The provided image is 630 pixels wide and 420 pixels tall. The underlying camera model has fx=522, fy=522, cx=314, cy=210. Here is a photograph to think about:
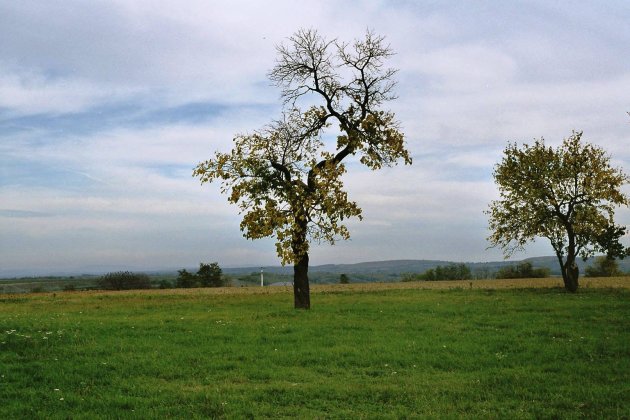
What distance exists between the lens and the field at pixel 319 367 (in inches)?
434

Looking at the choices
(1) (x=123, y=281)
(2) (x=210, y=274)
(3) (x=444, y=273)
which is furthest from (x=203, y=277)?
(3) (x=444, y=273)

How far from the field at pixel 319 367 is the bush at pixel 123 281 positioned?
47553 mm

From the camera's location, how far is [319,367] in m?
14.9

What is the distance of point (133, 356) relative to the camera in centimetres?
1622

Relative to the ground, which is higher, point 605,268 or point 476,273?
point 605,268

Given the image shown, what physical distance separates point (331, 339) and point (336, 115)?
1683 centimetres

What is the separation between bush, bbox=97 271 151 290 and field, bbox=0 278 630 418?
4755 cm

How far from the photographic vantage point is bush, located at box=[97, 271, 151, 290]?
229ft

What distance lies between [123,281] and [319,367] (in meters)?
63.1

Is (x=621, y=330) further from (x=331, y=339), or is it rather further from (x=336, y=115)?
(x=336, y=115)

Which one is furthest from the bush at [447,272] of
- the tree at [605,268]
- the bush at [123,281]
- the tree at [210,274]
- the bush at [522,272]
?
the bush at [123,281]

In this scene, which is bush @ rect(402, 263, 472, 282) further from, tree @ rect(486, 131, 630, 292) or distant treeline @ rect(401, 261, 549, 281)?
tree @ rect(486, 131, 630, 292)

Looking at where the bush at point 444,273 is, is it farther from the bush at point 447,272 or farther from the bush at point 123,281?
the bush at point 123,281

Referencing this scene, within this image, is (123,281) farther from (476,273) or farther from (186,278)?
(476,273)
